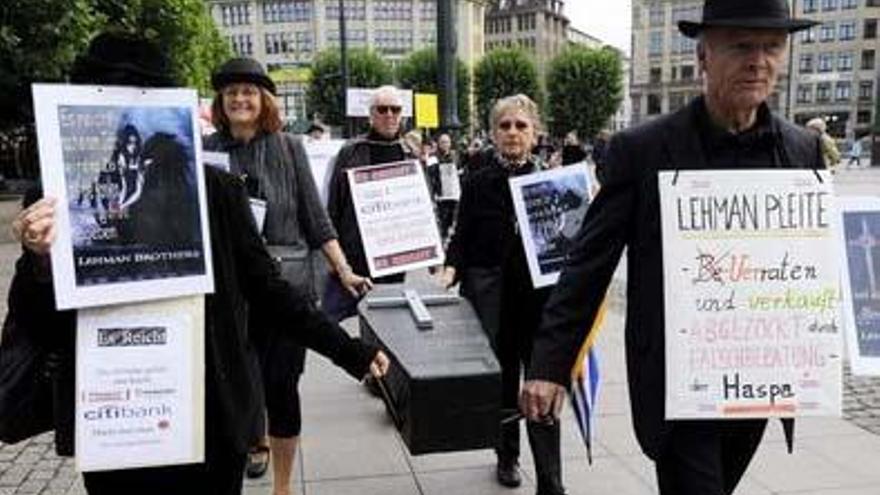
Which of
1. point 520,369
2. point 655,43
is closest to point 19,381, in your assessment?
point 520,369

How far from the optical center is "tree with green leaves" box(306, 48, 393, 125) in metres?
86.3

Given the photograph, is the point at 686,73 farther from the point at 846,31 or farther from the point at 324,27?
the point at 324,27

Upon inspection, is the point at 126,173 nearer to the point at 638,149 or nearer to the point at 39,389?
the point at 39,389

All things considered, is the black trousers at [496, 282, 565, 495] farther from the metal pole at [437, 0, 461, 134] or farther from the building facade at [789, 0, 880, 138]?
the building facade at [789, 0, 880, 138]

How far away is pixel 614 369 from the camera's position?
7340 millimetres

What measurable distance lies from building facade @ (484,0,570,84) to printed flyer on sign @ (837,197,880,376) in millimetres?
150962

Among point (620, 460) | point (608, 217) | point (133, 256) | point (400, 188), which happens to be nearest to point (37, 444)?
point (400, 188)

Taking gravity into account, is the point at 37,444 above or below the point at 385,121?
below

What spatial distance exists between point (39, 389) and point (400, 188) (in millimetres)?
3542

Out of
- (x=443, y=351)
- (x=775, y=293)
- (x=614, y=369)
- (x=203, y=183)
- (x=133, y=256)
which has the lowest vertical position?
(x=614, y=369)

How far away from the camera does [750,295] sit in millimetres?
2686

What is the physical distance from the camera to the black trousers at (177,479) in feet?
8.86

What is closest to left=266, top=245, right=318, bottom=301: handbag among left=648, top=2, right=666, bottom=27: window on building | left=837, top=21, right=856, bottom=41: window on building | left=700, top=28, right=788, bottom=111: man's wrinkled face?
left=700, top=28, right=788, bottom=111: man's wrinkled face

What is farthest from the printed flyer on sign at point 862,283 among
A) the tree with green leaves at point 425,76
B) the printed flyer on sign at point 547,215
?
the tree with green leaves at point 425,76
